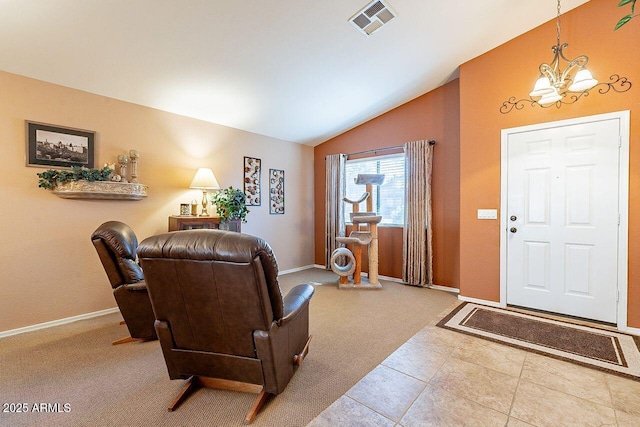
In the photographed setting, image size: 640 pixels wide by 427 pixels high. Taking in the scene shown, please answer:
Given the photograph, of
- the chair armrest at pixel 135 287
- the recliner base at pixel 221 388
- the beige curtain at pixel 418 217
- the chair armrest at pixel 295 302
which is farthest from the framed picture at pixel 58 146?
the beige curtain at pixel 418 217

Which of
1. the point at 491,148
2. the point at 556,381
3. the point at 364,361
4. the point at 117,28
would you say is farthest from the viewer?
the point at 491,148

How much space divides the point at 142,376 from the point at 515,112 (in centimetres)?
452

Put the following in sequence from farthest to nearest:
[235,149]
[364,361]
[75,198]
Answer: [235,149] → [75,198] → [364,361]

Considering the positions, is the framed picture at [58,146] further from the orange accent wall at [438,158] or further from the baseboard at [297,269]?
the orange accent wall at [438,158]

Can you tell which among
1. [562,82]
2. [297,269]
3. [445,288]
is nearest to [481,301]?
[445,288]

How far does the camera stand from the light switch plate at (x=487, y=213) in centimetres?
345

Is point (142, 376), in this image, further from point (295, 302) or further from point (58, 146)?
point (58, 146)

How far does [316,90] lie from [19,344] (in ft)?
13.6

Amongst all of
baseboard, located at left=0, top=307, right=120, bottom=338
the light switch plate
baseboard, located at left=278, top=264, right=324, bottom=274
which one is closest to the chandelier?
the light switch plate

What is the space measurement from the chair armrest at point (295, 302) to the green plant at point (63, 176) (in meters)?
2.55

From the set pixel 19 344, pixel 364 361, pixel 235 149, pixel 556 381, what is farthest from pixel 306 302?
pixel 235 149

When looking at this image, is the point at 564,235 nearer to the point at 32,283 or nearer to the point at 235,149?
the point at 235,149

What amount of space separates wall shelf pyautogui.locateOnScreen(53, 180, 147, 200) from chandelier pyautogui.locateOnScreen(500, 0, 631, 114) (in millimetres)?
4397

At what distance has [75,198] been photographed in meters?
3.03
